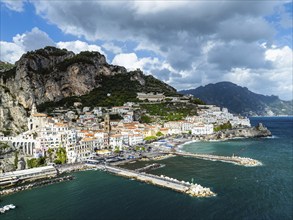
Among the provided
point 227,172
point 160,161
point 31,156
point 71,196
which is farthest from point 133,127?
point 71,196

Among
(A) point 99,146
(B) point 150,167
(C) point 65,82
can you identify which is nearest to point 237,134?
(A) point 99,146

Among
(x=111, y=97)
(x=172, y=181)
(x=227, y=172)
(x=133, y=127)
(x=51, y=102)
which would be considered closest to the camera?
(x=172, y=181)

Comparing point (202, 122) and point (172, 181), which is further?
point (202, 122)

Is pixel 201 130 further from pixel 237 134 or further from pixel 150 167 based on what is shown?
pixel 150 167

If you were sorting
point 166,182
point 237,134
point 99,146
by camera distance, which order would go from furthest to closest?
point 237,134 → point 99,146 → point 166,182

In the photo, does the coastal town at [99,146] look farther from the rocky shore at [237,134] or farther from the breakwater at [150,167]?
the rocky shore at [237,134]

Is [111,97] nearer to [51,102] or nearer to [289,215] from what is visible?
[51,102]

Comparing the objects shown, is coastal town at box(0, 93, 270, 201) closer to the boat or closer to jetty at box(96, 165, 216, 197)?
jetty at box(96, 165, 216, 197)
